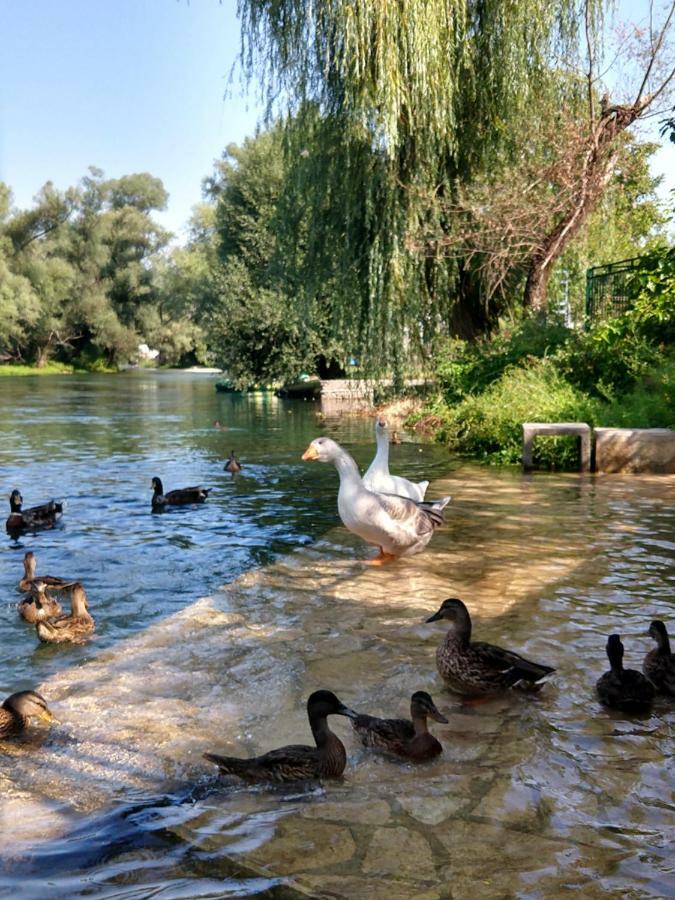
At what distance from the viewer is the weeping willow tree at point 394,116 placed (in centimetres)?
1488

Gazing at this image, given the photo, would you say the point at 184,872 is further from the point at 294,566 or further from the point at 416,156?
the point at 416,156

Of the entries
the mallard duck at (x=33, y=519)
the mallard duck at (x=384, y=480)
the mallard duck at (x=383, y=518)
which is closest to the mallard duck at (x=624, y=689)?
the mallard duck at (x=383, y=518)

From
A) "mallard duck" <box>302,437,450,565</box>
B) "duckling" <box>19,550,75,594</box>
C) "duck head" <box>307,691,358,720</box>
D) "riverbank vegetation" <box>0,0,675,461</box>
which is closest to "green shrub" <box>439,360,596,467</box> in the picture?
"riverbank vegetation" <box>0,0,675,461</box>

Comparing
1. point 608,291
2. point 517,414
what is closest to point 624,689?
point 517,414

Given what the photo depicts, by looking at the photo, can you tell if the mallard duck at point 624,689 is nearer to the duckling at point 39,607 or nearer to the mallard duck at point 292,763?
the mallard duck at point 292,763

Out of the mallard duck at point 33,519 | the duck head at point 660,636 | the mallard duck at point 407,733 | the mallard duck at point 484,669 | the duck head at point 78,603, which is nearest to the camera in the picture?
the mallard duck at point 407,733

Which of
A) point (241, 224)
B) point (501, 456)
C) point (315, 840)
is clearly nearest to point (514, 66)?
point (501, 456)

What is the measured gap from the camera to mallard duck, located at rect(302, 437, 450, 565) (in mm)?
8633

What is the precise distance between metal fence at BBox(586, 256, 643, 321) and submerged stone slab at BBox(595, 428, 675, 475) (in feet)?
17.3

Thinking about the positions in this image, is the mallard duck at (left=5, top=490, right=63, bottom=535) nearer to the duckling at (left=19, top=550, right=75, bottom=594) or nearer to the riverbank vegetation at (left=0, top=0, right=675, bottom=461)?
the duckling at (left=19, top=550, right=75, bottom=594)

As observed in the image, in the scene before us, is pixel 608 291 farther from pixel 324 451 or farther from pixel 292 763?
pixel 292 763

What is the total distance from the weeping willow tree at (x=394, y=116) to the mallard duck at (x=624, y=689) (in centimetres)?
1181

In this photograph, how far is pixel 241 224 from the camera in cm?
4353

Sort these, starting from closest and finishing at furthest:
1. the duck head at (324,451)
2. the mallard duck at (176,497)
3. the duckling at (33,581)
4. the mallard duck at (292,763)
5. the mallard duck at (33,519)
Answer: the mallard duck at (292,763), the duckling at (33,581), the duck head at (324,451), the mallard duck at (33,519), the mallard duck at (176,497)
